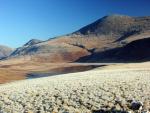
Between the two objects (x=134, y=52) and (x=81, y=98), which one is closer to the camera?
(x=81, y=98)

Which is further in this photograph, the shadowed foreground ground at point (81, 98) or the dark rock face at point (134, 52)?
the dark rock face at point (134, 52)

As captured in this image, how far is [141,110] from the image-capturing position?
1032 inches

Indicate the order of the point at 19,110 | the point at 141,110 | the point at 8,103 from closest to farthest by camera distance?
the point at 141,110 < the point at 19,110 < the point at 8,103

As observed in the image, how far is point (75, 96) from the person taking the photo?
30562 millimetres

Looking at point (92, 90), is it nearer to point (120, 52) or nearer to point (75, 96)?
point (75, 96)

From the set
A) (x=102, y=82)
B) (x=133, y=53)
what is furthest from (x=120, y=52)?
(x=102, y=82)

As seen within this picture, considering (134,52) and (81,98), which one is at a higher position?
(134,52)

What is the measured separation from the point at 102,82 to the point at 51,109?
8761 mm

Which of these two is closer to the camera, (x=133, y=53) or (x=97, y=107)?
(x=97, y=107)

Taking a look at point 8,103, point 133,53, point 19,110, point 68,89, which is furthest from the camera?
point 133,53

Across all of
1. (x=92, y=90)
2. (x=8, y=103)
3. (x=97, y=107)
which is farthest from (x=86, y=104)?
(x=8, y=103)

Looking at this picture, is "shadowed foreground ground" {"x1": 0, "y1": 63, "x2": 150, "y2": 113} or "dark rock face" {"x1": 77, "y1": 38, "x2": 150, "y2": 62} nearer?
"shadowed foreground ground" {"x1": 0, "y1": 63, "x2": 150, "y2": 113}

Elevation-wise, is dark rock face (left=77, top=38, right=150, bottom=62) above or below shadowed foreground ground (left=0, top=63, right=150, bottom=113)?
above

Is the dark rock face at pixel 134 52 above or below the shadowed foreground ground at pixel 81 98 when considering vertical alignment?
above
